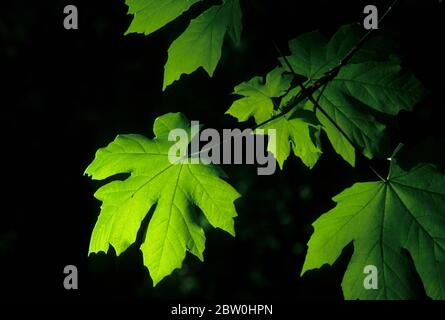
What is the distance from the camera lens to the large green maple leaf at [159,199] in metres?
1.30

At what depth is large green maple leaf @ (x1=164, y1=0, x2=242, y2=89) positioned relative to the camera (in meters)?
1.29

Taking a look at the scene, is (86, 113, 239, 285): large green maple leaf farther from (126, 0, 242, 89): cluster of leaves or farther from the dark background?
the dark background

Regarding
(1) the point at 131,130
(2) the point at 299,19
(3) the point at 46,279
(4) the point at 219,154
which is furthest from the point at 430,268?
(3) the point at 46,279

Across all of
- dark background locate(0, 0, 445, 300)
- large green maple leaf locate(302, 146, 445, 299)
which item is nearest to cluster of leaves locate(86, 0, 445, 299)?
large green maple leaf locate(302, 146, 445, 299)

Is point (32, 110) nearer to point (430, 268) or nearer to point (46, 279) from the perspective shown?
point (46, 279)

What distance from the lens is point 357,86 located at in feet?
4.47

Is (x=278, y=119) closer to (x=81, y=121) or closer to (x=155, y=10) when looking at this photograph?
(x=155, y=10)

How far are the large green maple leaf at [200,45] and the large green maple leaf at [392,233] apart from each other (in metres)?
0.56

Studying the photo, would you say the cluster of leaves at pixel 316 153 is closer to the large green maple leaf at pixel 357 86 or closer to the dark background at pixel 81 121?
the large green maple leaf at pixel 357 86

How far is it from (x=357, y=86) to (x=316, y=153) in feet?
0.81

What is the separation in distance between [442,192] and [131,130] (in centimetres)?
478

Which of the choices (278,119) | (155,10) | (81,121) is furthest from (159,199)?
(81,121)

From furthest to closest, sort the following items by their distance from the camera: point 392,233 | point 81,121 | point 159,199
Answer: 1. point 81,121
2. point 159,199
3. point 392,233

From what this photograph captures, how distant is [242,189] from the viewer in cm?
635
